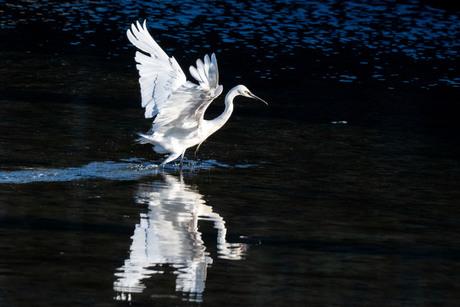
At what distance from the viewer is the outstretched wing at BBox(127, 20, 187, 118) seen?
13.1 metres

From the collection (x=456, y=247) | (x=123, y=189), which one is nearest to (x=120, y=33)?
(x=123, y=189)

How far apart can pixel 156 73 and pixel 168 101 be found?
2.44ft

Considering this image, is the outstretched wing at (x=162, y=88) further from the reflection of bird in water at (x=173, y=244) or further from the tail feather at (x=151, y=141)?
the reflection of bird in water at (x=173, y=244)

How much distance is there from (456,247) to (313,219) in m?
1.68

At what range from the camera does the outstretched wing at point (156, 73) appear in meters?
13.1

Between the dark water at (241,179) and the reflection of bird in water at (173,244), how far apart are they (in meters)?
0.03

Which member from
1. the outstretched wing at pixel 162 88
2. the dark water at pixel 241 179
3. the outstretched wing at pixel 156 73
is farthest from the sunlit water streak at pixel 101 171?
the outstretched wing at pixel 156 73

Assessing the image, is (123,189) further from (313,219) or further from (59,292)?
(59,292)

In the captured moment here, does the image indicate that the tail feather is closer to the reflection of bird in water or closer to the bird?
the bird

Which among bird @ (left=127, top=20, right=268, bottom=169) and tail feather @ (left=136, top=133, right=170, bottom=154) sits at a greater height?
bird @ (left=127, top=20, right=268, bottom=169)

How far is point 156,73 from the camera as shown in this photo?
43.2ft

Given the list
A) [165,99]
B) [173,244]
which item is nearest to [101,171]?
[165,99]

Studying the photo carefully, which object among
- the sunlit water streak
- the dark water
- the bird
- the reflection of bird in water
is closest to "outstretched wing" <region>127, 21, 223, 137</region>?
the bird

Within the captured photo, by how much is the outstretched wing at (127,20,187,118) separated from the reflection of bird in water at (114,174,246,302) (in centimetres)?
133
